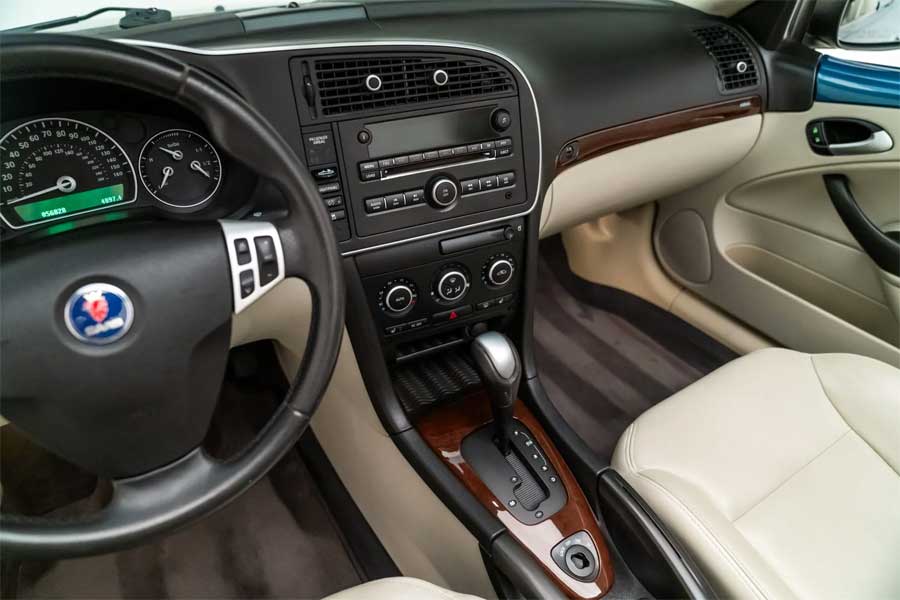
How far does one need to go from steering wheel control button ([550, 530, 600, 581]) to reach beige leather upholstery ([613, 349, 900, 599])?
4.9 inches

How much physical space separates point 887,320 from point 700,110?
665 mm

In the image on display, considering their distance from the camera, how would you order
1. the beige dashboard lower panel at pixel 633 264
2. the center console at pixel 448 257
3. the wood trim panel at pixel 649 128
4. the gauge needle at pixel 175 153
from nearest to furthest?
the gauge needle at pixel 175 153 → the center console at pixel 448 257 → the wood trim panel at pixel 649 128 → the beige dashboard lower panel at pixel 633 264

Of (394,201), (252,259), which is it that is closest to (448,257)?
(394,201)

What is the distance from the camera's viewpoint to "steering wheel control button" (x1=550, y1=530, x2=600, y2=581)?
972 millimetres

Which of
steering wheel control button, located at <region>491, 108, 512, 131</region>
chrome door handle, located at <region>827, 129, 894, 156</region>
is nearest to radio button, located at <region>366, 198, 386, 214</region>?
steering wheel control button, located at <region>491, 108, 512, 131</region>

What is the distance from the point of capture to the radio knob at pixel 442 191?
1.02 metres

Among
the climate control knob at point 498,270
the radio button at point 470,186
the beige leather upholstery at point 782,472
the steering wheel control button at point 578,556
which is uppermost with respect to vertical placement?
the radio button at point 470,186

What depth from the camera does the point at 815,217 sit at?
152 centimetres

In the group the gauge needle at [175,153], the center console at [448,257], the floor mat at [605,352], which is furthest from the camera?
the floor mat at [605,352]

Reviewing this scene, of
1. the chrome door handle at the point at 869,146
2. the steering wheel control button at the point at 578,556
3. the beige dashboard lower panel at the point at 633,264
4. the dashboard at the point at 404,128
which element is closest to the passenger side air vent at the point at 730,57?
the dashboard at the point at 404,128

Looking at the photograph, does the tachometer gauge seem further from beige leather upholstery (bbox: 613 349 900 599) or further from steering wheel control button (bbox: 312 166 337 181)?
beige leather upholstery (bbox: 613 349 900 599)

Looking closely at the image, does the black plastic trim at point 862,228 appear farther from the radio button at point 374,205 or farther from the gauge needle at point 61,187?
the gauge needle at point 61,187

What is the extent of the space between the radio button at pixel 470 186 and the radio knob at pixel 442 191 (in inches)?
0.8

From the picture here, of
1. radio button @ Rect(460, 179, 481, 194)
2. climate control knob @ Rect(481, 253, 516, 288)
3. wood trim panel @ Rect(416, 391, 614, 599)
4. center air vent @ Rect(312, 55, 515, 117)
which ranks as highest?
center air vent @ Rect(312, 55, 515, 117)
